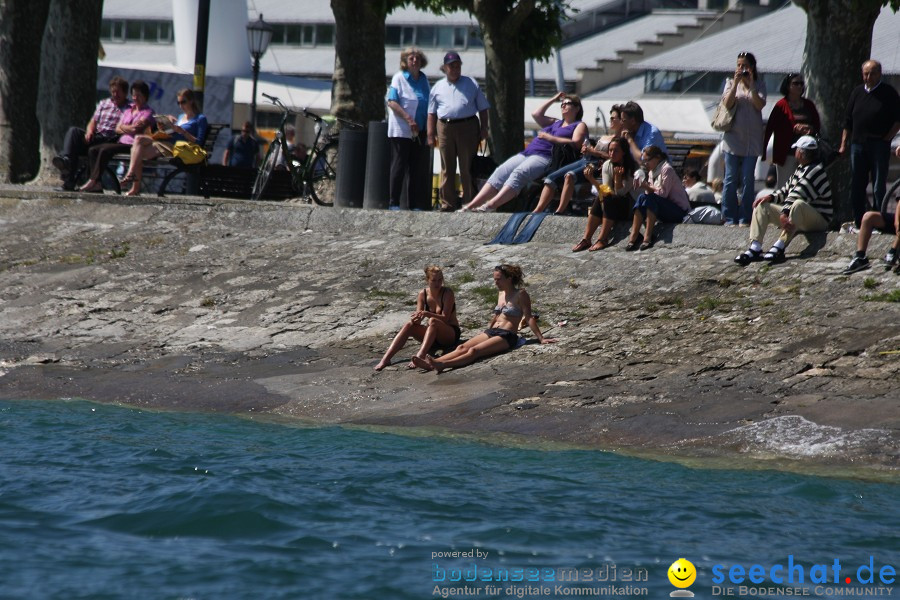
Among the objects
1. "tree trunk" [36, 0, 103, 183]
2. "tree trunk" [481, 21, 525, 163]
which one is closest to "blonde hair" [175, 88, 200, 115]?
"tree trunk" [36, 0, 103, 183]

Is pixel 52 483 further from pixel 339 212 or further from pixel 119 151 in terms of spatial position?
pixel 119 151

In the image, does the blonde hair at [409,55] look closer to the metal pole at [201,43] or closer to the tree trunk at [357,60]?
the tree trunk at [357,60]

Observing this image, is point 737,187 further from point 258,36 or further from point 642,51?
point 642,51

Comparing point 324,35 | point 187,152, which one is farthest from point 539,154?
point 324,35

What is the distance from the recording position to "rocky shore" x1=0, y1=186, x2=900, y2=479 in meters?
9.45

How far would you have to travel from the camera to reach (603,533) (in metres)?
7.34

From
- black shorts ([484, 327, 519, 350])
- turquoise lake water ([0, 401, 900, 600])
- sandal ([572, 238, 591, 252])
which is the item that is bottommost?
turquoise lake water ([0, 401, 900, 600])

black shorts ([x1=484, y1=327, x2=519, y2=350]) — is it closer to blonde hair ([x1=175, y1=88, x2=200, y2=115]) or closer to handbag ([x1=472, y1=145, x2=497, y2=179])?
handbag ([x1=472, y1=145, x2=497, y2=179])

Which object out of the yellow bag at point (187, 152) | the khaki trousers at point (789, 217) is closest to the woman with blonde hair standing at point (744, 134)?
the khaki trousers at point (789, 217)

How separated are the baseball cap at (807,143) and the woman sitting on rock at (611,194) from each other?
1.53 m

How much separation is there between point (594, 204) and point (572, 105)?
4.50 feet

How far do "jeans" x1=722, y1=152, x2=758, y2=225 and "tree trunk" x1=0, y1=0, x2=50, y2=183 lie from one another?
10595 millimetres

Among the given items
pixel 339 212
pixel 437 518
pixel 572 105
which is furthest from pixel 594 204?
pixel 437 518

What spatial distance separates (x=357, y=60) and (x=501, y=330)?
7.08m
